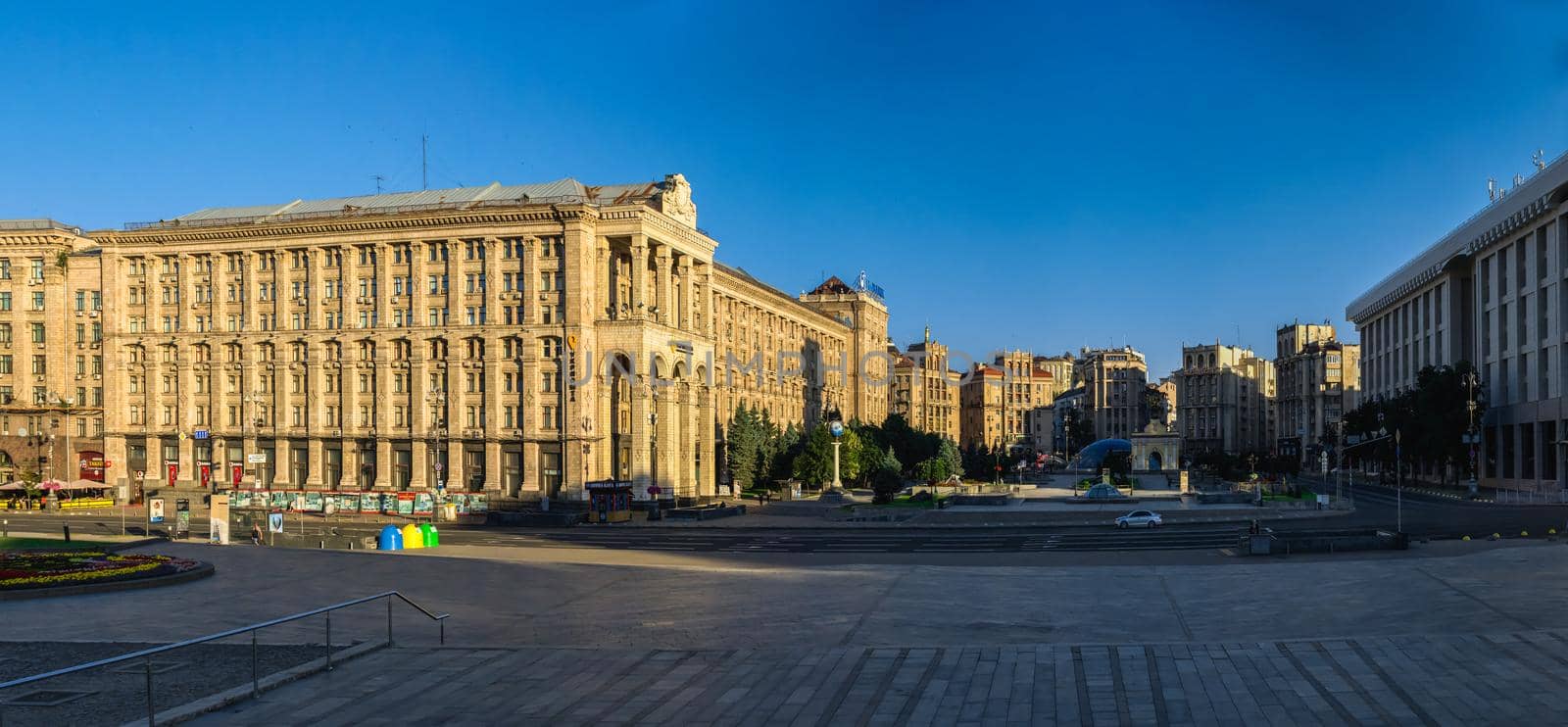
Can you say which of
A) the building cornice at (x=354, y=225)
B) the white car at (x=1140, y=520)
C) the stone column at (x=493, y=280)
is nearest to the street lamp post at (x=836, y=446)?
the building cornice at (x=354, y=225)

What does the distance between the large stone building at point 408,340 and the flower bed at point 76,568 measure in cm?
4270

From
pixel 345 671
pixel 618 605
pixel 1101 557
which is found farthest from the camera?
pixel 1101 557

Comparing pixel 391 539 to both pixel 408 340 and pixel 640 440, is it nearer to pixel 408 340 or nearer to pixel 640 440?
pixel 640 440

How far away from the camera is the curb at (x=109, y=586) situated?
29438 mm

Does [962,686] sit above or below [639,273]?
below

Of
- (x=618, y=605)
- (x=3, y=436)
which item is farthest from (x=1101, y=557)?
(x=3, y=436)

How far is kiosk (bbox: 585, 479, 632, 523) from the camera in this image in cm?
6838

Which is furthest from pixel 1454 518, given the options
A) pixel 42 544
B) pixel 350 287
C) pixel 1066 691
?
pixel 350 287

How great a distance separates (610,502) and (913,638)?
4865cm

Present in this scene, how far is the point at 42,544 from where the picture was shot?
45.2m

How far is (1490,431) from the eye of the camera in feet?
333

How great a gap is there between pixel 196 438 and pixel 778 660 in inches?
3221

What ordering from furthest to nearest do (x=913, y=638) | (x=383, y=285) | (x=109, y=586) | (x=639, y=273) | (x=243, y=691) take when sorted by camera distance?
(x=383, y=285) < (x=639, y=273) < (x=109, y=586) < (x=913, y=638) < (x=243, y=691)

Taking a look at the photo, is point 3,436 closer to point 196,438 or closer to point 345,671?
point 196,438
